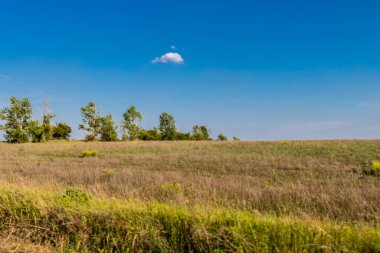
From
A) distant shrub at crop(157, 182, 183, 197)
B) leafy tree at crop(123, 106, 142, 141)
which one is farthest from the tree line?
distant shrub at crop(157, 182, 183, 197)

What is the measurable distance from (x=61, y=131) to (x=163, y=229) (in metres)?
82.6

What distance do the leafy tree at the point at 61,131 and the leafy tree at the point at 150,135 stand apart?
820 inches

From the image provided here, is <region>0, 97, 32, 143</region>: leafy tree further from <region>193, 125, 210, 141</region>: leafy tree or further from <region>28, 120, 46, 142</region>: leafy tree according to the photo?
<region>193, 125, 210, 141</region>: leafy tree

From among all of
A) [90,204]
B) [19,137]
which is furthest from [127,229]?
[19,137]

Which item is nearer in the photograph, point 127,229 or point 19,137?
point 127,229

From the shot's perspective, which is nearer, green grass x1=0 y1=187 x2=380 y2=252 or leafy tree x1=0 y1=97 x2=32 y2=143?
green grass x1=0 y1=187 x2=380 y2=252

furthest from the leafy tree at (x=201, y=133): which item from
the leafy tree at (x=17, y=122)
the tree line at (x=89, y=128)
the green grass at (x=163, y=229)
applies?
the green grass at (x=163, y=229)

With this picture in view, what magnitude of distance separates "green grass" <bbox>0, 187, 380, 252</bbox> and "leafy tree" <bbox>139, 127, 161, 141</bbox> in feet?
245

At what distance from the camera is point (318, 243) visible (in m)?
3.62

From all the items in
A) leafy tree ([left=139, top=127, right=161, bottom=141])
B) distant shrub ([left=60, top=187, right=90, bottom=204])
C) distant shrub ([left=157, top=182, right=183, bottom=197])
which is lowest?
distant shrub ([left=157, top=182, right=183, bottom=197])

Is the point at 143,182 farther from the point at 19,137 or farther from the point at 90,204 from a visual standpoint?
the point at 19,137

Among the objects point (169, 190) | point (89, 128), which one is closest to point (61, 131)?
point (89, 128)

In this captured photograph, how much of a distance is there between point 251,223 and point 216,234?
0.55 meters

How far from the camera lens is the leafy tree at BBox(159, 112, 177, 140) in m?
82.6
